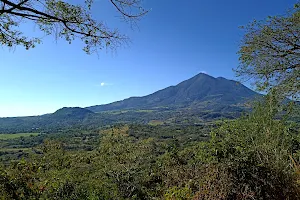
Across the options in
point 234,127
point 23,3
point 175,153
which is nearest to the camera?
point 23,3

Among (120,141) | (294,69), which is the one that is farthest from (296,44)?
(120,141)

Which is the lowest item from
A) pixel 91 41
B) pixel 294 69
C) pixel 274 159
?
pixel 274 159

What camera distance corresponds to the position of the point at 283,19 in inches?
240

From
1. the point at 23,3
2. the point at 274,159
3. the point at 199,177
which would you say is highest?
the point at 23,3

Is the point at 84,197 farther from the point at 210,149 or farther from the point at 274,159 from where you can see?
the point at 274,159

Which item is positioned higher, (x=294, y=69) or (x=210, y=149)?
(x=294, y=69)

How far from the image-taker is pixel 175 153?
35.4 feet

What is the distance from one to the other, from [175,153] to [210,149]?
6.42 m

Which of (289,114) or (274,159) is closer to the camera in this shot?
(274,159)

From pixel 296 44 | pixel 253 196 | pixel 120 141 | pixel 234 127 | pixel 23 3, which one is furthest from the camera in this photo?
pixel 120 141

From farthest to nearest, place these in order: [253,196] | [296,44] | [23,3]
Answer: [296,44], [253,196], [23,3]

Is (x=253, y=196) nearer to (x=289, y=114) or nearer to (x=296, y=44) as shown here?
(x=289, y=114)

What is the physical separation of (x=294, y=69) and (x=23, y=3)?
5761mm

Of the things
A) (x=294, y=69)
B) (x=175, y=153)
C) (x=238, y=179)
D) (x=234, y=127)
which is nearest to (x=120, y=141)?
(x=175, y=153)
